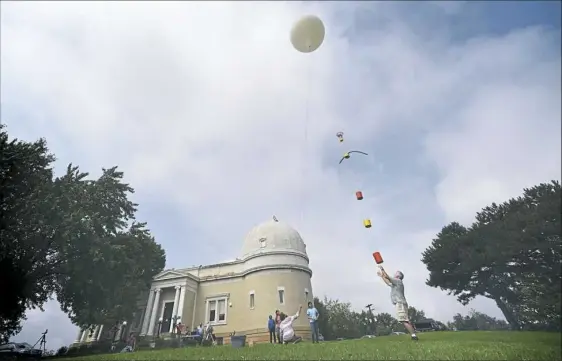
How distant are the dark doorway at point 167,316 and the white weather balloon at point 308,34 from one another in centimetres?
3747

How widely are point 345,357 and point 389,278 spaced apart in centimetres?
516

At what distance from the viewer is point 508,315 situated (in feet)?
147

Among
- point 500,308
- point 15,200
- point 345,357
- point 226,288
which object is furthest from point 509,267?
point 15,200

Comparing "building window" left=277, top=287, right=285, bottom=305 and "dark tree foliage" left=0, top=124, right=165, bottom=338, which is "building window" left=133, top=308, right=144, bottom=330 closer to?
"dark tree foliage" left=0, top=124, right=165, bottom=338

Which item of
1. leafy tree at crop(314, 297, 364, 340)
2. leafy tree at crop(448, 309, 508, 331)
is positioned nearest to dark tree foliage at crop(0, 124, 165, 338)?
leafy tree at crop(314, 297, 364, 340)

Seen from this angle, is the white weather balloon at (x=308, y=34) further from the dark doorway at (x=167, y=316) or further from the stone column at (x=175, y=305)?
the dark doorway at (x=167, y=316)

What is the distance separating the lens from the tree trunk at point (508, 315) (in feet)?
143

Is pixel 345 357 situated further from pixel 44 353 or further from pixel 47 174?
pixel 44 353

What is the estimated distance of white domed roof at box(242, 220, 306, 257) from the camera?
40.7 meters

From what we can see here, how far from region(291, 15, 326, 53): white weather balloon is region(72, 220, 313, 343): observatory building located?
27954 millimetres

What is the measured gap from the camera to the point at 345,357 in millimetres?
10602

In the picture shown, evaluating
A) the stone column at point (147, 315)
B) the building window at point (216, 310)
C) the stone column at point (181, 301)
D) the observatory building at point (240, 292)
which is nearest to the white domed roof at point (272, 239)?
the observatory building at point (240, 292)

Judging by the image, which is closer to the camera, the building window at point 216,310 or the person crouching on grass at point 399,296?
the person crouching on grass at point 399,296

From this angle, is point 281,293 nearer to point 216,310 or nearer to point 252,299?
point 252,299
